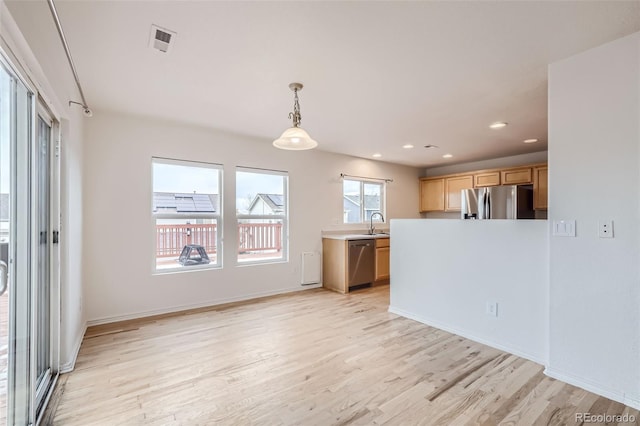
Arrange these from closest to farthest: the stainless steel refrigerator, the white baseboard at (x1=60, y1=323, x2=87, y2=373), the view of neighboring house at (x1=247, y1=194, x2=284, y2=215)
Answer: the white baseboard at (x1=60, y1=323, x2=87, y2=373) → the view of neighboring house at (x1=247, y1=194, x2=284, y2=215) → the stainless steel refrigerator

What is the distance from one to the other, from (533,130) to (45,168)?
206 inches

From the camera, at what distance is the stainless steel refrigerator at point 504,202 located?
4.97 meters

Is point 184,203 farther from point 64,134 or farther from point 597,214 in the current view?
point 597,214

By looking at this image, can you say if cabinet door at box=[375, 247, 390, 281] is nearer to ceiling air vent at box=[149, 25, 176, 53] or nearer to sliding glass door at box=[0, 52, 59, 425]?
ceiling air vent at box=[149, 25, 176, 53]

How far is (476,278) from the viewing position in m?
3.00

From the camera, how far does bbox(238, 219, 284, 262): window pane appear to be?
4469 mm

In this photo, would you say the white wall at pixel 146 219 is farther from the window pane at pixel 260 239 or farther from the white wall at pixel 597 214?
the white wall at pixel 597 214

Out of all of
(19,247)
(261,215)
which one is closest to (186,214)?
(261,215)

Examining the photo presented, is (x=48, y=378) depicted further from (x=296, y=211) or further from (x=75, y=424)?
(x=296, y=211)

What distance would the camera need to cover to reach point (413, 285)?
363cm

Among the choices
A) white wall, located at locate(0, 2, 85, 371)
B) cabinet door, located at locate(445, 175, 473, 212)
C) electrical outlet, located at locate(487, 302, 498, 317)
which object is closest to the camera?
white wall, located at locate(0, 2, 85, 371)

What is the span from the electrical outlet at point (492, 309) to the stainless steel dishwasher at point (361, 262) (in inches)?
90.0

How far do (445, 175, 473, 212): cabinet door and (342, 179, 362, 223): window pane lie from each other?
1.99m

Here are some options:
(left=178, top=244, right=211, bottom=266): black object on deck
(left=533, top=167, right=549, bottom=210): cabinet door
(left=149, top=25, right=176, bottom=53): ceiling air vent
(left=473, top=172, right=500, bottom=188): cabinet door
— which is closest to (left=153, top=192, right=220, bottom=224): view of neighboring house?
(left=178, top=244, right=211, bottom=266): black object on deck
